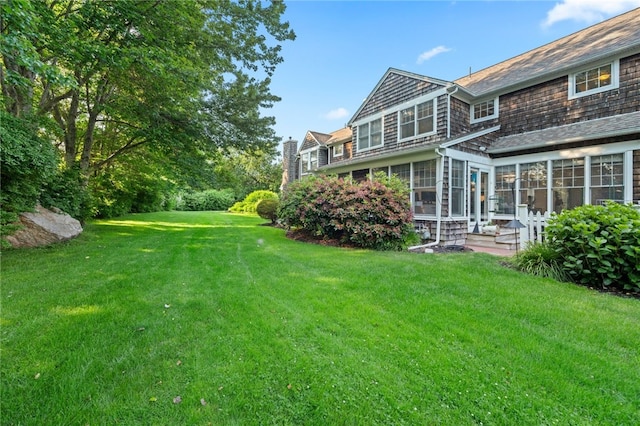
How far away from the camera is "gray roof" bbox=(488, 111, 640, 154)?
24.7ft

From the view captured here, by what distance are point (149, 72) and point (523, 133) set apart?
1217cm

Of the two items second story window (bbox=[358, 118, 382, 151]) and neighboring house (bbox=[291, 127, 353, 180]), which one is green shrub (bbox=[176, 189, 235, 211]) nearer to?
neighboring house (bbox=[291, 127, 353, 180])

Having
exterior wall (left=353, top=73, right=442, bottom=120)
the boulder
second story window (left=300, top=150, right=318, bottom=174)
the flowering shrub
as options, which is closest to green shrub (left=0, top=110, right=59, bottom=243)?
the boulder

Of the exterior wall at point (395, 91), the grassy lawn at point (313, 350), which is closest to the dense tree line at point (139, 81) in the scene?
the grassy lawn at point (313, 350)

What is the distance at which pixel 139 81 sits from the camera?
936 centimetres

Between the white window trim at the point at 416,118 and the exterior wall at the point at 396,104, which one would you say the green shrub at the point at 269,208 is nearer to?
the exterior wall at the point at 396,104

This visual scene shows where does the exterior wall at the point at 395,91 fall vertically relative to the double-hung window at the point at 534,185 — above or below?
above

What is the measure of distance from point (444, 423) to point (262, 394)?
1.28 metres

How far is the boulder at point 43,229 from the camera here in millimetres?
7023

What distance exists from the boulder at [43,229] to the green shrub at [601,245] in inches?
459

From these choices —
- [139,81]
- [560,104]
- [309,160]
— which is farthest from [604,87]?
[309,160]

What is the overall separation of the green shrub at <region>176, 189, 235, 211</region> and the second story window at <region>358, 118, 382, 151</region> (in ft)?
88.2

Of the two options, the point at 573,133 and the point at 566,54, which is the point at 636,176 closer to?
the point at 573,133

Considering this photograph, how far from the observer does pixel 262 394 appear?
2139 millimetres
